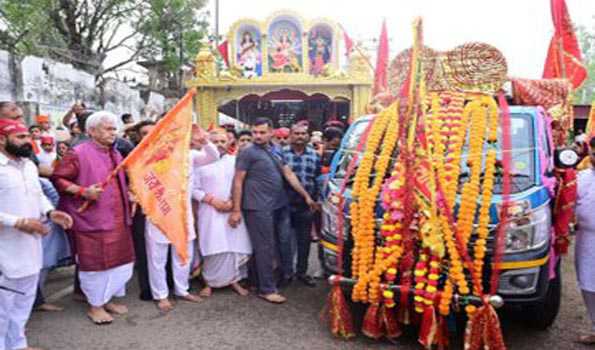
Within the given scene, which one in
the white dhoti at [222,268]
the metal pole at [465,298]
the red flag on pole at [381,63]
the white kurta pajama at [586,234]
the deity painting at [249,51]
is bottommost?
the white dhoti at [222,268]

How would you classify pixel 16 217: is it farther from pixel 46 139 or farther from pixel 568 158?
pixel 46 139

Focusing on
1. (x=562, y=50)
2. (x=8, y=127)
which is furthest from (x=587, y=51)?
(x=8, y=127)

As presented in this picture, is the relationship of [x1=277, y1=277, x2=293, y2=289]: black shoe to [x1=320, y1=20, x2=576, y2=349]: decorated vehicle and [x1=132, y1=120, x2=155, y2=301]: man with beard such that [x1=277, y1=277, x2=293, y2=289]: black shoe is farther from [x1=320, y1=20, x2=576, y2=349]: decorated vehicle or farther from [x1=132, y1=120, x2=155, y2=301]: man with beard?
[x1=132, y1=120, x2=155, y2=301]: man with beard

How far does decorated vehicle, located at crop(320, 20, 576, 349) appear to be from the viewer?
328 centimetres

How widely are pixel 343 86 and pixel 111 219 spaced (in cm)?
1251

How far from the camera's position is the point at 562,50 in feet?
23.0

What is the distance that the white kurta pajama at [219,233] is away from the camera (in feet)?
15.8

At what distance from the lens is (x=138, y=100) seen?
52.8 ft

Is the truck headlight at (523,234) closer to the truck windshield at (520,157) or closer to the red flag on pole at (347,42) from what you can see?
the truck windshield at (520,157)

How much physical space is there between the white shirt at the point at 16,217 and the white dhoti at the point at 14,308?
87 millimetres

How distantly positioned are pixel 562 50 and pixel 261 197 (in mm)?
4965

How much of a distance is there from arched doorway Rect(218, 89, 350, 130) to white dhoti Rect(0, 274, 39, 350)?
13623mm

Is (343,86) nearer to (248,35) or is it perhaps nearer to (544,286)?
(248,35)

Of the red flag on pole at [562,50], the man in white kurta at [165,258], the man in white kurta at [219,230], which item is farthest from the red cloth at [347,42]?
the man in white kurta at [165,258]
